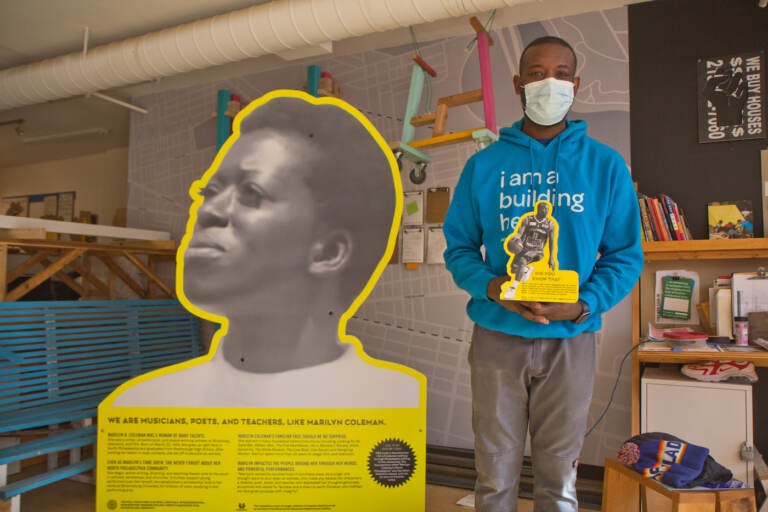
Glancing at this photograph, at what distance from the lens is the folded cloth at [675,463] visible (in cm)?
172

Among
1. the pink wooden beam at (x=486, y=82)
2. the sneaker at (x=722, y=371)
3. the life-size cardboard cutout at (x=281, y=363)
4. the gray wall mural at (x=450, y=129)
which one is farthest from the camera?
the gray wall mural at (x=450, y=129)

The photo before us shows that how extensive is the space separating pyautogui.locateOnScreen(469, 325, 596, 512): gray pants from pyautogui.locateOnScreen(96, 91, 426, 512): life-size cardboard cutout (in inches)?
24.2

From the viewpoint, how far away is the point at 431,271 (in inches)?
139

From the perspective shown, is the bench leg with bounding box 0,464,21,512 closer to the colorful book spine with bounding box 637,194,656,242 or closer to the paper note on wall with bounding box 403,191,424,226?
the paper note on wall with bounding box 403,191,424,226

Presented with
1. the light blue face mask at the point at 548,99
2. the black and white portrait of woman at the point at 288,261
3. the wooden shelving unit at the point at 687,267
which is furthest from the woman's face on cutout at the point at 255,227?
the wooden shelving unit at the point at 687,267

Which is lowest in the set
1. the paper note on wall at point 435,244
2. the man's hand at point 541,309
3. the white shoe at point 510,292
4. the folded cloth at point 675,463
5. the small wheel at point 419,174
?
the folded cloth at point 675,463

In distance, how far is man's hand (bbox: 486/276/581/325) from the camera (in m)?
1.26

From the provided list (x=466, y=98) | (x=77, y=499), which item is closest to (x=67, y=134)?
(x=77, y=499)

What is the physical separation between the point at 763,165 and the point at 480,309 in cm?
225

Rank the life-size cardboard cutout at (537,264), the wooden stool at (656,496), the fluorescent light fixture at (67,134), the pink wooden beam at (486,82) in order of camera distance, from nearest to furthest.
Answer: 1. the life-size cardboard cutout at (537,264)
2. the wooden stool at (656,496)
3. the pink wooden beam at (486,82)
4. the fluorescent light fixture at (67,134)

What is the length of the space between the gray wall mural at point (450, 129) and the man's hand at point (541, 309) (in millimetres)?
1983

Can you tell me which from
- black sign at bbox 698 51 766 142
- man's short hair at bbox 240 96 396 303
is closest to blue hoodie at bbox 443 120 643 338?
man's short hair at bbox 240 96 396 303

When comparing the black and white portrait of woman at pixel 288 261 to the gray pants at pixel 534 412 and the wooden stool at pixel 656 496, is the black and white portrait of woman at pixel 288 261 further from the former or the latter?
the wooden stool at pixel 656 496

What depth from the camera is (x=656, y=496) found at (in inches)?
88.7
